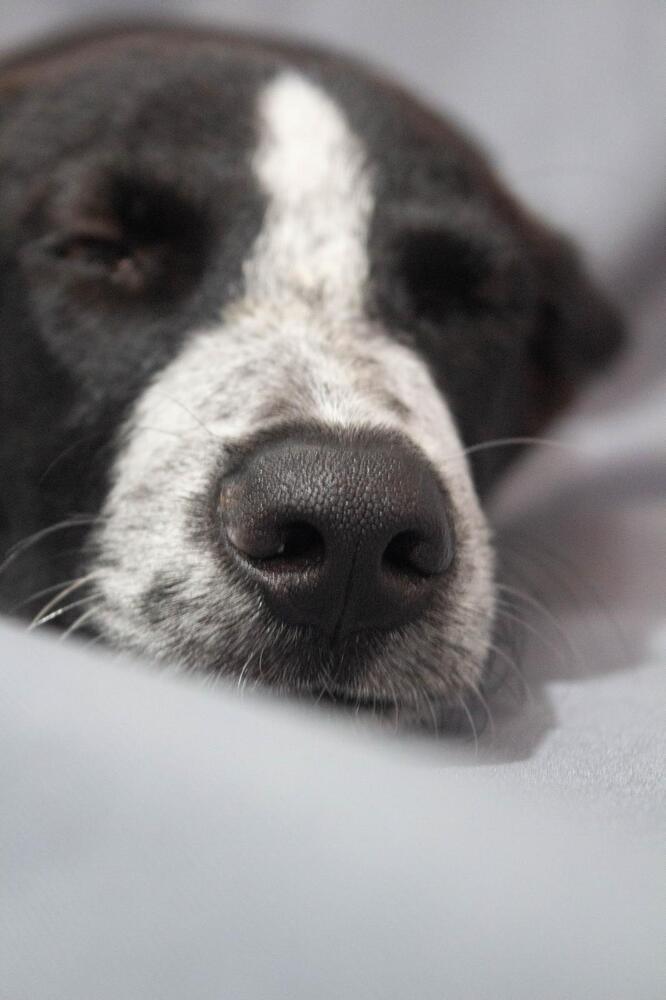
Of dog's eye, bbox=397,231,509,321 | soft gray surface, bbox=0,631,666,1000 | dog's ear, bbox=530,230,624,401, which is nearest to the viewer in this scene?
soft gray surface, bbox=0,631,666,1000

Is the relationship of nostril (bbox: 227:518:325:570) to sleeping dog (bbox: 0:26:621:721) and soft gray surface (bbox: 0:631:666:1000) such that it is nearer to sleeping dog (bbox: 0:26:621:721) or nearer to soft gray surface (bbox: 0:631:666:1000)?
sleeping dog (bbox: 0:26:621:721)

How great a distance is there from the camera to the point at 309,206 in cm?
124

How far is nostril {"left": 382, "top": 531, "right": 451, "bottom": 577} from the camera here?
0.85 m

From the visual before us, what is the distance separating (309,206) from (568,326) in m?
0.65

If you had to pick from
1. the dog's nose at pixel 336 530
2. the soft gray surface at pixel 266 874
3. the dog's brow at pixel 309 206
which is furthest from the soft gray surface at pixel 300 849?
the dog's brow at pixel 309 206

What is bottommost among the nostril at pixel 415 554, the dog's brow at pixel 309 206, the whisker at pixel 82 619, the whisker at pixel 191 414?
the whisker at pixel 82 619

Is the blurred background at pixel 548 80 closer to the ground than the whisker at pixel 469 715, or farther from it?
farther from it

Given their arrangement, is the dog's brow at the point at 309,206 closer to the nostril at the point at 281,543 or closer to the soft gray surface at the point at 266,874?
the nostril at the point at 281,543

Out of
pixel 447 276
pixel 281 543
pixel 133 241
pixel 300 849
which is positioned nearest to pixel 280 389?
pixel 281 543

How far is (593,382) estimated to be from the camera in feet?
5.87

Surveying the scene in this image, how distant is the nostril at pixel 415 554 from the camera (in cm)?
85

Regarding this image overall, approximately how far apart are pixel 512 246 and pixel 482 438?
0.86ft

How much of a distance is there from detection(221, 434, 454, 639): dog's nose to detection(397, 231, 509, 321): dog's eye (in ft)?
1.50

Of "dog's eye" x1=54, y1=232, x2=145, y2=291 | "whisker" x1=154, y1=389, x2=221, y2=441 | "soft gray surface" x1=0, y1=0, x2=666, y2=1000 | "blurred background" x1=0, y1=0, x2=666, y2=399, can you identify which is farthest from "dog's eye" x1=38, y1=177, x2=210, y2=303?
"blurred background" x1=0, y1=0, x2=666, y2=399
